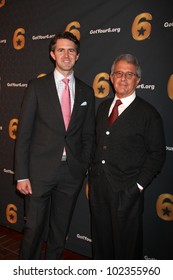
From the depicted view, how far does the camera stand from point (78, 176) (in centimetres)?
235

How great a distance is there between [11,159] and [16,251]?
3.55ft

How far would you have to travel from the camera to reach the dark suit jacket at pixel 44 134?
2.21m

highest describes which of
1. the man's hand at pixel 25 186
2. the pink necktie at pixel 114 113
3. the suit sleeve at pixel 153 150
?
the pink necktie at pixel 114 113

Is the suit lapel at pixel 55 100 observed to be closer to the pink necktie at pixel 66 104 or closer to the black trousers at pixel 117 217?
the pink necktie at pixel 66 104

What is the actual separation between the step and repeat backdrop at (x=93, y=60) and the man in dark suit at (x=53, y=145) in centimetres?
49

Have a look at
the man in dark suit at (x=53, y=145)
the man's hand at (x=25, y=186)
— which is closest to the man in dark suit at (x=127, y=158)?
the man in dark suit at (x=53, y=145)

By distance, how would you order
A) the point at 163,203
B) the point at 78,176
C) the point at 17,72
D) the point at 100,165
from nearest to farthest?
1. the point at 100,165
2. the point at 78,176
3. the point at 163,203
4. the point at 17,72

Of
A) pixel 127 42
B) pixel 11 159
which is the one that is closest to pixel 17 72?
pixel 11 159

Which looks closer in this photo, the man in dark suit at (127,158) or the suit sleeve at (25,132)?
the man in dark suit at (127,158)

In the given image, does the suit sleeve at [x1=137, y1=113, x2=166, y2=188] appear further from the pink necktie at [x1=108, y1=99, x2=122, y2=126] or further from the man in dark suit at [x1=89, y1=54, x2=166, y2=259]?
the pink necktie at [x1=108, y1=99, x2=122, y2=126]

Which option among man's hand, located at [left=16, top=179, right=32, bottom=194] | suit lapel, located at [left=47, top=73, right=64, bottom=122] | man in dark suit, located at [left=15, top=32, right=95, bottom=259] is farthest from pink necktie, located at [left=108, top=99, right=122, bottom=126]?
man's hand, located at [left=16, top=179, right=32, bottom=194]

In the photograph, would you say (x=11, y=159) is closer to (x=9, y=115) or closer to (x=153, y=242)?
(x=9, y=115)

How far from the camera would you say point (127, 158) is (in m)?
2.12

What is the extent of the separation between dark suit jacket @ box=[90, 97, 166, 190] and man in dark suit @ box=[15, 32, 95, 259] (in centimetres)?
27
